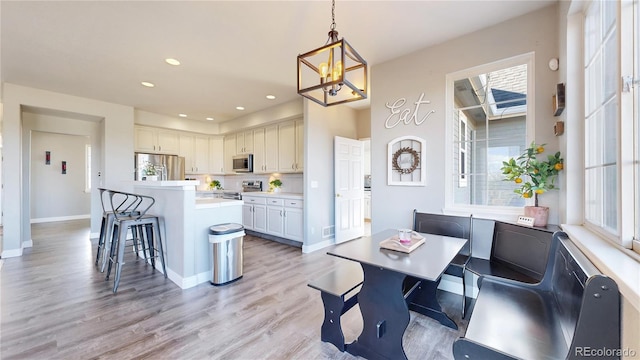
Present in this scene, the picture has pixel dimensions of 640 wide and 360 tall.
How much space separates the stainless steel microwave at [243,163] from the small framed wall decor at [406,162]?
11.6 feet

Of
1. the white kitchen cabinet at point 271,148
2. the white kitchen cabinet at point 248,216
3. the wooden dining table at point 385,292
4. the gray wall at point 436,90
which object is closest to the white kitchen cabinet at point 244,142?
the white kitchen cabinet at point 271,148

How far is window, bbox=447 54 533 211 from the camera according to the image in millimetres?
2449

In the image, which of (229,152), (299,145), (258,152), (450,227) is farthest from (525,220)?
(229,152)

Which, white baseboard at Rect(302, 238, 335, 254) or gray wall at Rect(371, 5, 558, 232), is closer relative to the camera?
gray wall at Rect(371, 5, 558, 232)

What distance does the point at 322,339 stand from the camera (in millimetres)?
1919

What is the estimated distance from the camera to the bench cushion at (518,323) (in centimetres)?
117

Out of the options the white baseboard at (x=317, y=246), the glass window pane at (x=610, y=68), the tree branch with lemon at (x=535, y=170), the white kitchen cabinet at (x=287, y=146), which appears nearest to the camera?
the glass window pane at (x=610, y=68)

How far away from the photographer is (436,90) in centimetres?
284

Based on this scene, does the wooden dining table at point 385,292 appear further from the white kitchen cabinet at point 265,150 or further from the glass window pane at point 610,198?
the white kitchen cabinet at point 265,150

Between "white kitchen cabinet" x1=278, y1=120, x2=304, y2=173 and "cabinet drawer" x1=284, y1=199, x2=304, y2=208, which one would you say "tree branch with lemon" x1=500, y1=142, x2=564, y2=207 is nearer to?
"cabinet drawer" x1=284, y1=199, x2=304, y2=208

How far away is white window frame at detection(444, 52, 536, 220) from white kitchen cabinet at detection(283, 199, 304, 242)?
8.01ft

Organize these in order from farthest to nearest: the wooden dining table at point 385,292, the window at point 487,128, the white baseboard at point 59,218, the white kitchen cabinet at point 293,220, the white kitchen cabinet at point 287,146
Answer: the white baseboard at point 59,218
the white kitchen cabinet at point 287,146
the white kitchen cabinet at point 293,220
the window at point 487,128
the wooden dining table at point 385,292

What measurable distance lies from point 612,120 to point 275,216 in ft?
14.4

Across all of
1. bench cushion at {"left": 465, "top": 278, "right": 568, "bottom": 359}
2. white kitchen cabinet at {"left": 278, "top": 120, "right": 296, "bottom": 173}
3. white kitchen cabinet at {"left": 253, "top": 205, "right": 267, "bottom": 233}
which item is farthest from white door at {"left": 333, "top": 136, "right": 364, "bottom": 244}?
bench cushion at {"left": 465, "top": 278, "right": 568, "bottom": 359}
